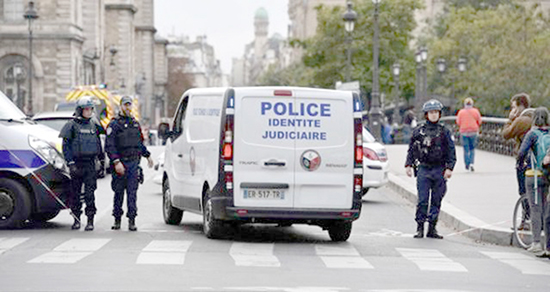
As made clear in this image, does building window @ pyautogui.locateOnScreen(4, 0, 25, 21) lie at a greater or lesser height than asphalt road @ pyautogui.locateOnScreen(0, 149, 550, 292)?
greater

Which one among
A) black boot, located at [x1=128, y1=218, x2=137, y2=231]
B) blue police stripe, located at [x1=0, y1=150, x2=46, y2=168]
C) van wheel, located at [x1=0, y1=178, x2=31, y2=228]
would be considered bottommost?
black boot, located at [x1=128, y1=218, x2=137, y2=231]

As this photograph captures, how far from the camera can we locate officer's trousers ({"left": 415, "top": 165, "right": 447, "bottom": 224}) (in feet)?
59.1

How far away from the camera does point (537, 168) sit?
1600 centimetres

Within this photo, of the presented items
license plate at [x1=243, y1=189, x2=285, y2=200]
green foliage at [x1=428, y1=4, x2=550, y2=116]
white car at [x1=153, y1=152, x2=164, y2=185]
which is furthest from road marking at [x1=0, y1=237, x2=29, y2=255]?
green foliage at [x1=428, y1=4, x2=550, y2=116]

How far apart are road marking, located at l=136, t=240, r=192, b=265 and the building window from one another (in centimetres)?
6222

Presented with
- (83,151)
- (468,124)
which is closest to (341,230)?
(83,151)

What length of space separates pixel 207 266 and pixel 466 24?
81990 mm

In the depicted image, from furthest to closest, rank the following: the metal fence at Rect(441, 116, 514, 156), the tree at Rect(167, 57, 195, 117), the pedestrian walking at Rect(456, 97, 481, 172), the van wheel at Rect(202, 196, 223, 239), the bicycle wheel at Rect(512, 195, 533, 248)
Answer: the tree at Rect(167, 57, 195, 117) < the metal fence at Rect(441, 116, 514, 156) < the pedestrian walking at Rect(456, 97, 481, 172) < the bicycle wheel at Rect(512, 195, 533, 248) < the van wheel at Rect(202, 196, 223, 239)

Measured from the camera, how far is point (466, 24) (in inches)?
3691

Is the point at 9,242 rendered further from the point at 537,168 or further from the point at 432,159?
the point at 537,168

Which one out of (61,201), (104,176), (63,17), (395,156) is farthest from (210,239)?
(63,17)

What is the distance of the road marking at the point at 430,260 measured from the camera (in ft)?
46.1

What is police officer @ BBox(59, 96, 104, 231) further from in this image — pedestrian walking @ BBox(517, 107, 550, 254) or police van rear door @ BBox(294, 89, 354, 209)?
pedestrian walking @ BBox(517, 107, 550, 254)

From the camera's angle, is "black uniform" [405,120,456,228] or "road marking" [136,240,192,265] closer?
"road marking" [136,240,192,265]
